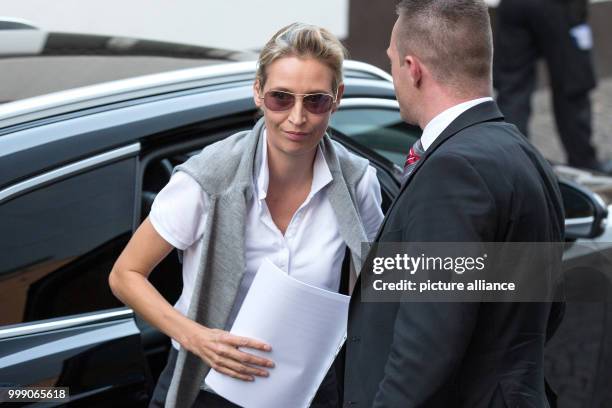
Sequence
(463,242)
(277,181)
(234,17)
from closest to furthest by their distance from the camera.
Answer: (463,242) < (277,181) < (234,17)

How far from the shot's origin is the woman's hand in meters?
2.30

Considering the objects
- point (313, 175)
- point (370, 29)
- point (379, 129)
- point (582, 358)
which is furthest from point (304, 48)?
point (370, 29)

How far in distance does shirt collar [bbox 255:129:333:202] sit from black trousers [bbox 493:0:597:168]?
16.6 ft

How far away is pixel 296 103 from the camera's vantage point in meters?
2.41

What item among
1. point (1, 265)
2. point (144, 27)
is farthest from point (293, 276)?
point (144, 27)

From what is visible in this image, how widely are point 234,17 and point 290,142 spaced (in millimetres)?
5651

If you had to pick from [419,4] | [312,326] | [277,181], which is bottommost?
[312,326]

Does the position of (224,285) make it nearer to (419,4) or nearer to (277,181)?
(277,181)

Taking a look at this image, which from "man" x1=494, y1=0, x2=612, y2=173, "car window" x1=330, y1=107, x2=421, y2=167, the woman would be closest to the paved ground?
"car window" x1=330, y1=107, x2=421, y2=167

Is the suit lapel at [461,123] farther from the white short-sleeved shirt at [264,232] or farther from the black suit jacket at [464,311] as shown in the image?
the white short-sleeved shirt at [264,232]

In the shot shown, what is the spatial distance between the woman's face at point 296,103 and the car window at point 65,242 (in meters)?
0.47

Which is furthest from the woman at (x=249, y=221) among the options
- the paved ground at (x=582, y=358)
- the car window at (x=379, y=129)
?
the paved ground at (x=582, y=358)

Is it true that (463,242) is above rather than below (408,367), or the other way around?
above

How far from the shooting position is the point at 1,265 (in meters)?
2.45
